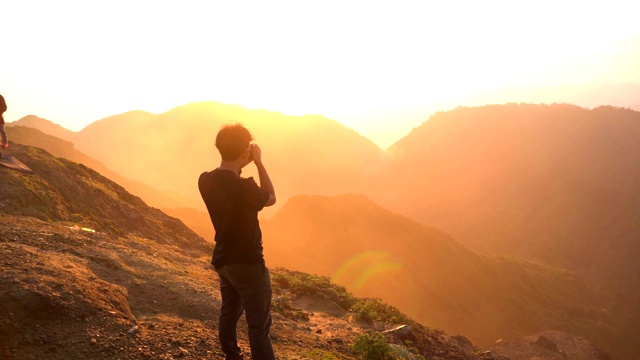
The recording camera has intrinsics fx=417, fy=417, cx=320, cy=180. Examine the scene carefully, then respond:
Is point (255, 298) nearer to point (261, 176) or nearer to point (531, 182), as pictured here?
Answer: point (261, 176)

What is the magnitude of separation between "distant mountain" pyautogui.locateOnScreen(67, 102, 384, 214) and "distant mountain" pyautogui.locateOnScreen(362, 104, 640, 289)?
1304 cm

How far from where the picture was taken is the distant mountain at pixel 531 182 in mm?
63000

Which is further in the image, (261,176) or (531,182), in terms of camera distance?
(531,182)

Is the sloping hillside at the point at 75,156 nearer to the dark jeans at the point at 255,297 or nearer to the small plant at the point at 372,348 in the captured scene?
the small plant at the point at 372,348

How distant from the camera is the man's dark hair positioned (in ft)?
11.2

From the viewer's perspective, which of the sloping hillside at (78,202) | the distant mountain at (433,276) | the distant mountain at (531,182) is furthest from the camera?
the distant mountain at (531,182)

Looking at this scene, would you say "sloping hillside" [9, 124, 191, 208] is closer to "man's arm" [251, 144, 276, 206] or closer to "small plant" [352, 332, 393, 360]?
"small plant" [352, 332, 393, 360]

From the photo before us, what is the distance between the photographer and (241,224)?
3393 millimetres

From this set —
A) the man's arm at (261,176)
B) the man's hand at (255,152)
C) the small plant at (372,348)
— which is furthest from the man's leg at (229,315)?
the small plant at (372,348)

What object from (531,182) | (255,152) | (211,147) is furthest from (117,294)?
(211,147)

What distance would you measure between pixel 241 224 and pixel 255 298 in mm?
634

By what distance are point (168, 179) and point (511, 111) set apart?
81555 millimetres

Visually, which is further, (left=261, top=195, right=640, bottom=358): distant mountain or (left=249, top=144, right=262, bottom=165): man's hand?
(left=261, top=195, right=640, bottom=358): distant mountain

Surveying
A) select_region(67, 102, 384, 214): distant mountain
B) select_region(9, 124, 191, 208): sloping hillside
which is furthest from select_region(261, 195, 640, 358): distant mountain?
select_region(67, 102, 384, 214): distant mountain
